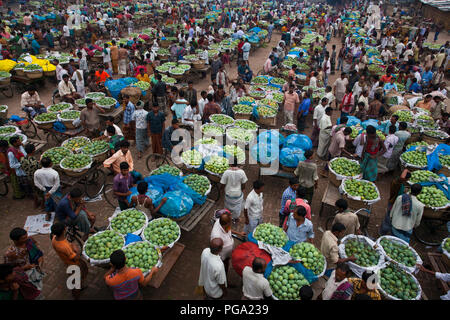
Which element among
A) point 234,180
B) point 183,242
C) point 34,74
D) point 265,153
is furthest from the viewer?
point 34,74

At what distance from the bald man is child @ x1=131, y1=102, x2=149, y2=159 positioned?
18.2ft

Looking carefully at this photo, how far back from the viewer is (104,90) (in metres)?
11.2

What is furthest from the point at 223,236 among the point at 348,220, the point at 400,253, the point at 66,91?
the point at 66,91

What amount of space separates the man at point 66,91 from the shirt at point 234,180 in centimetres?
751

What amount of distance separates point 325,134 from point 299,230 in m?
4.71

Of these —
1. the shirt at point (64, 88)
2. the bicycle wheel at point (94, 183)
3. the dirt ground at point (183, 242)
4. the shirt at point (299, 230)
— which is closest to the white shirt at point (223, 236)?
the dirt ground at point (183, 242)

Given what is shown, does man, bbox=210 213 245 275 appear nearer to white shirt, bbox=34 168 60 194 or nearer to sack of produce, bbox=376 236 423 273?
sack of produce, bbox=376 236 423 273

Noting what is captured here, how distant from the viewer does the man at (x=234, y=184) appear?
6000 mm

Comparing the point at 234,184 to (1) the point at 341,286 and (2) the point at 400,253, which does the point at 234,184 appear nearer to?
(1) the point at 341,286

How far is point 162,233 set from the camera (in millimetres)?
5156

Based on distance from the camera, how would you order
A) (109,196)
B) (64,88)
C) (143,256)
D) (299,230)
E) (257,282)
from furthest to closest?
(64,88) < (109,196) < (299,230) < (143,256) < (257,282)

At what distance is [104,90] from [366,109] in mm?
10118

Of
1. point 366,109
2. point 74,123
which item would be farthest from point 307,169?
point 74,123

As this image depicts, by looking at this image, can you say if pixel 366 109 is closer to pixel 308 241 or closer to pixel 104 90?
pixel 308 241
